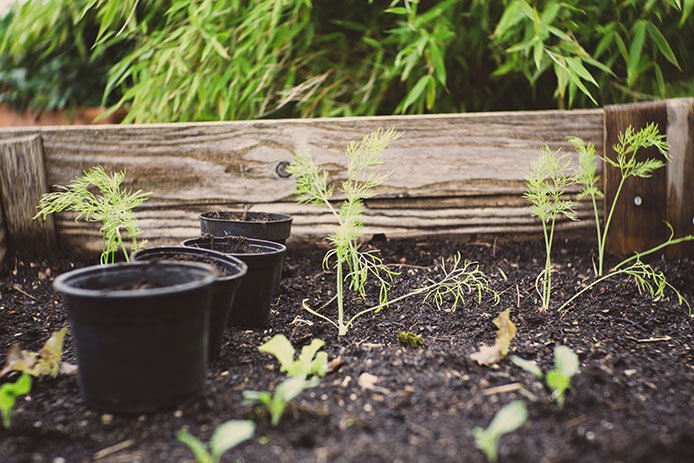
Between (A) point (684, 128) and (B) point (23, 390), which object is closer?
(B) point (23, 390)

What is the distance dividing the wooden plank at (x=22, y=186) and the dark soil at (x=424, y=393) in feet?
1.23

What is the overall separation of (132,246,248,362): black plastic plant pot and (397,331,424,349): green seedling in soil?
0.42 m

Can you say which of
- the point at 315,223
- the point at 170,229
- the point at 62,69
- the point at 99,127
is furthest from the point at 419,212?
the point at 62,69

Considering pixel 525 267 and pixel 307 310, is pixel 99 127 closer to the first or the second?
pixel 307 310

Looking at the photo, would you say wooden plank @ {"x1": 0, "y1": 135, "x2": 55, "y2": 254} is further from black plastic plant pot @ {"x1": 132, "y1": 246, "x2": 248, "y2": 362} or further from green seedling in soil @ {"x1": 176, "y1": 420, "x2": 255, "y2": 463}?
green seedling in soil @ {"x1": 176, "y1": 420, "x2": 255, "y2": 463}

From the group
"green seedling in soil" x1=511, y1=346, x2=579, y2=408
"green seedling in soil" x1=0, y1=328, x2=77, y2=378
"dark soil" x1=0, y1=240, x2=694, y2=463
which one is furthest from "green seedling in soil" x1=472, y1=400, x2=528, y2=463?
"green seedling in soil" x1=0, y1=328, x2=77, y2=378

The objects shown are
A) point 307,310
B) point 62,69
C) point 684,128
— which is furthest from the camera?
point 62,69

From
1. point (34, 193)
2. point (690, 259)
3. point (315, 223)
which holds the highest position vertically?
point (34, 193)

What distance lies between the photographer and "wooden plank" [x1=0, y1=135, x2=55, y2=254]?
2184mm

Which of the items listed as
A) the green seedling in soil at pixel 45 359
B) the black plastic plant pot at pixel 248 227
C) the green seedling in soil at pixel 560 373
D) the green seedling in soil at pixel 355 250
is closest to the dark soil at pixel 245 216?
the black plastic plant pot at pixel 248 227

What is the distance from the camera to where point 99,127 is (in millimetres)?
2223

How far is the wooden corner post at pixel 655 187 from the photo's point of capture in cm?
209

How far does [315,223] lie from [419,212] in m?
0.39

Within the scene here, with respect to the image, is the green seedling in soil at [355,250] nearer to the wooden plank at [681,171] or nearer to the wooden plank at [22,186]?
the wooden plank at [681,171]
